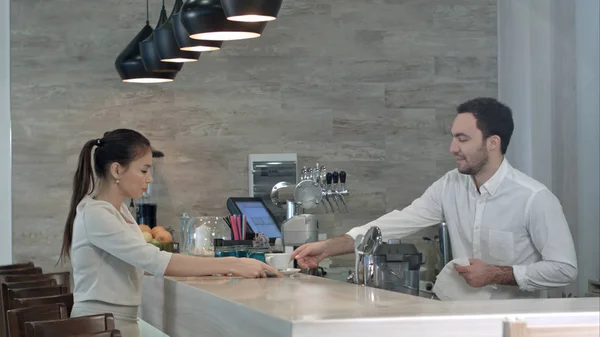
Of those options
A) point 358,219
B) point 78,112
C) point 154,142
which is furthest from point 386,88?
point 78,112

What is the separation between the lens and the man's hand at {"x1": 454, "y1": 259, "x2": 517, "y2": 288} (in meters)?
3.44

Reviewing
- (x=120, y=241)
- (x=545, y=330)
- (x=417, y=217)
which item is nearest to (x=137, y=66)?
(x=417, y=217)

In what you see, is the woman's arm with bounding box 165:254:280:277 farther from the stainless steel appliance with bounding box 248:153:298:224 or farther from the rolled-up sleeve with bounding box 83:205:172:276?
the stainless steel appliance with bounding box 248:153:298:224

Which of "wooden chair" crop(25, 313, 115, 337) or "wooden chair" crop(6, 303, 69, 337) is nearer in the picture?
"wooden chair" crop(25, 313, 115, 337)

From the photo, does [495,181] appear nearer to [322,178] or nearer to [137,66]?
[137,66]

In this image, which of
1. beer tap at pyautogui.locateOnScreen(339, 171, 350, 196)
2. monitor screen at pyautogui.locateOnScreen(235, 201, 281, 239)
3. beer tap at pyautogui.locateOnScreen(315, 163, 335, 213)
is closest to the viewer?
monitor screen at pyautogui.locateOnScreen(235, 201, 281, 239)

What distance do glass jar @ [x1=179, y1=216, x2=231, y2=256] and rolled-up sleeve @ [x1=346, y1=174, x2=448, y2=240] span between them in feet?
2.11

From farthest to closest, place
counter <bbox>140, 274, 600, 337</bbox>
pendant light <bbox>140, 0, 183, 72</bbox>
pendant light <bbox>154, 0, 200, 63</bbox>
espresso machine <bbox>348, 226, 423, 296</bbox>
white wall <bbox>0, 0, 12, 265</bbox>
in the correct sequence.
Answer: white wall <bbox>0, 0, 12, 265</bbox> < pendant light <bbox>140, 0, 183, 72</bbox> < pendant light <bbox>154, 0, 200, 63</bbox> < espresso machine <bbox>348, 226, 423, 296</bbox> < counter <bbox>140, 274, 600, 337</bbox>

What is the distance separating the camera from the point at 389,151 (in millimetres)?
7191

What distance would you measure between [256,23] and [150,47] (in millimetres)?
1550

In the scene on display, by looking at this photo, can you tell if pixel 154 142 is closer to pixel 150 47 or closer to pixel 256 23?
pixel 150 47

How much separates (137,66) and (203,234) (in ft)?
6.00

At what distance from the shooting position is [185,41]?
4.46 metres

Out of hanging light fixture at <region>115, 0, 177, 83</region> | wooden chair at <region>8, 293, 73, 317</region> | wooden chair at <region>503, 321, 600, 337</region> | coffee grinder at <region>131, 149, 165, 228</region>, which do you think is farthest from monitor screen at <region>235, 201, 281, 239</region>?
wooden chair at <region>503, 321, 600, 337</region>
